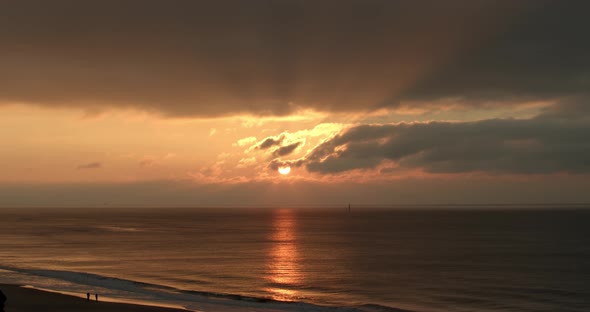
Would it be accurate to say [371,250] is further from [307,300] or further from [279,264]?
[307,300]

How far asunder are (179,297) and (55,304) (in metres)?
9.35

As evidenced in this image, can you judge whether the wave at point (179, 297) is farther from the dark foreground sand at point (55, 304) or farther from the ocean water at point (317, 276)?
the dark foreground sand at point (55, 304)

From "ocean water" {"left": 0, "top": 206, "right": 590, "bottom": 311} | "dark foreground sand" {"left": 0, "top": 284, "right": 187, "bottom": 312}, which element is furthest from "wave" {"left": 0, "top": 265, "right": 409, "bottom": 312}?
"dark foreground sand" {"left": 0, "top": 284, "right": 187, "bottom": 312}

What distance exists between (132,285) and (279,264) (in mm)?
24432

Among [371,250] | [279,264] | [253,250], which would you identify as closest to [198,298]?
[279,264]

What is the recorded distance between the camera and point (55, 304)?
126 ft

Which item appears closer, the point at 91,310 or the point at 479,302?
the point at 91,310

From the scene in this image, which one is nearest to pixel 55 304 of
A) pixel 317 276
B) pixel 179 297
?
pixel 179 297

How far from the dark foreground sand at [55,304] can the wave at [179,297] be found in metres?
2.70

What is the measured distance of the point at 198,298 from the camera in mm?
44000

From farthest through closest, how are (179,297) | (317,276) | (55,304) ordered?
(317,276), (179,297), (55,304)

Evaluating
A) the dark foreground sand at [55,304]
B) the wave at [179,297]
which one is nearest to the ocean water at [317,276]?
the wave at [179,297]

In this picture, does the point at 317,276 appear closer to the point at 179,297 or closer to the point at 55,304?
the point at 179,297

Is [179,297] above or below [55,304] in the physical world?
below
